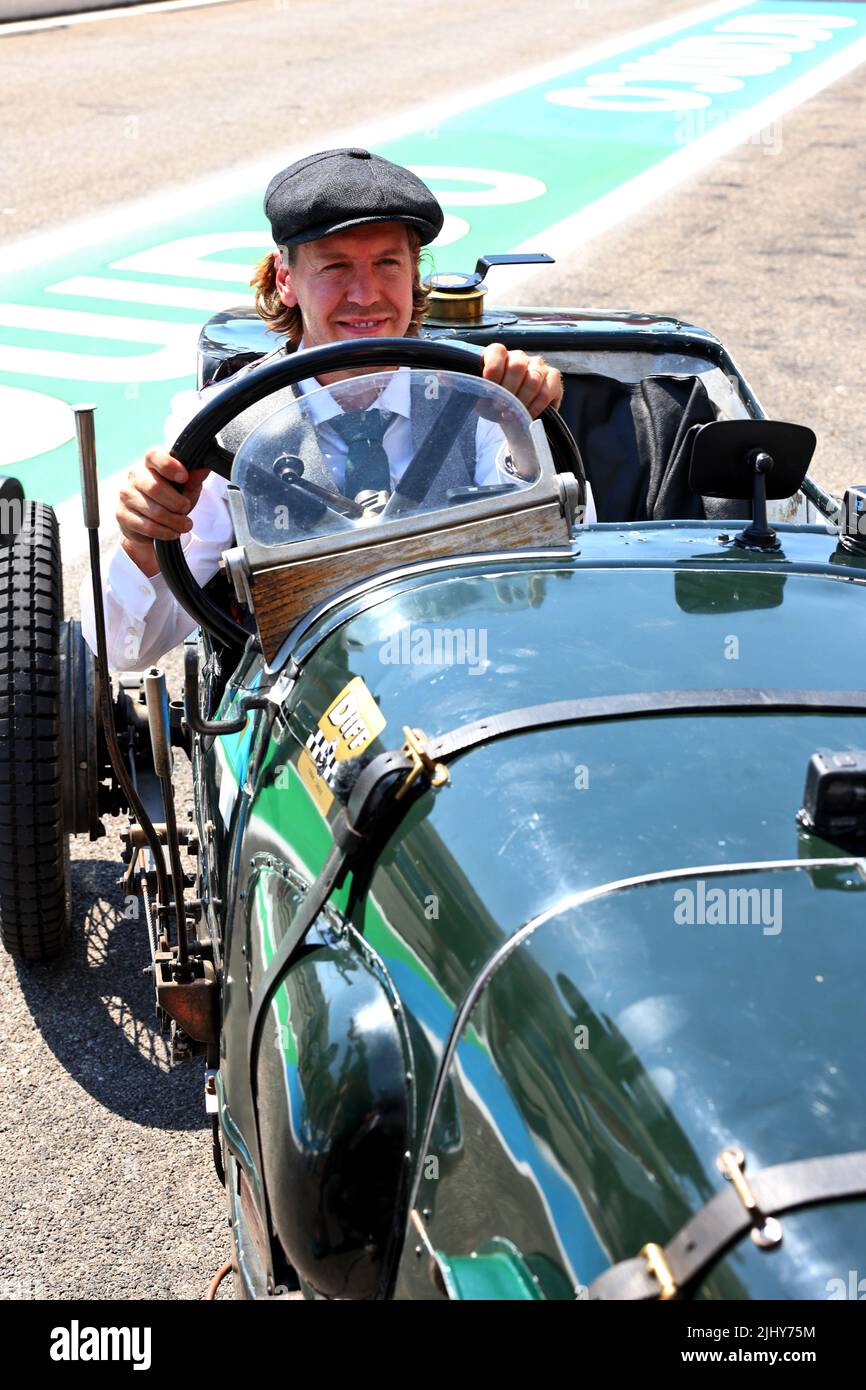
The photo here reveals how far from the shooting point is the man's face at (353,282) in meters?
2.82

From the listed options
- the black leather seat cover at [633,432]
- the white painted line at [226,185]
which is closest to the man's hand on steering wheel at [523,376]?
the black leather seat cover at [633,432]

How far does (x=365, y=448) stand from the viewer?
2.39 m

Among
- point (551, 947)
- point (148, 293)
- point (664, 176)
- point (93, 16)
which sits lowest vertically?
point (148, 293)

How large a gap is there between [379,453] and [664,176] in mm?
10473

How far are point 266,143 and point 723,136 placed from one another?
4310mm

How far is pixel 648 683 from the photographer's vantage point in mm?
1925

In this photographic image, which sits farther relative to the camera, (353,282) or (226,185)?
(226,185)

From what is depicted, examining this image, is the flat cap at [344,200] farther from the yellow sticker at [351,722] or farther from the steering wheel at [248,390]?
the yellow sticker at [351,722]

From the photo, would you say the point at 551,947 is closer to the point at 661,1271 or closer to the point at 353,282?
the point at 661,1271

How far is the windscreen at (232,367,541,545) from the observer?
233 centimetres

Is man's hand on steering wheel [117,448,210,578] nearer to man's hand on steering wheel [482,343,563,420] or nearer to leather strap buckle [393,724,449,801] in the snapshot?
man's hand on steering wheel [482,343,563,420]

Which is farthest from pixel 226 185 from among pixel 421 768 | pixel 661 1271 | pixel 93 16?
pixel 661 1271

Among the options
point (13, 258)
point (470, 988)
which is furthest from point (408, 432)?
point (13, 258)
